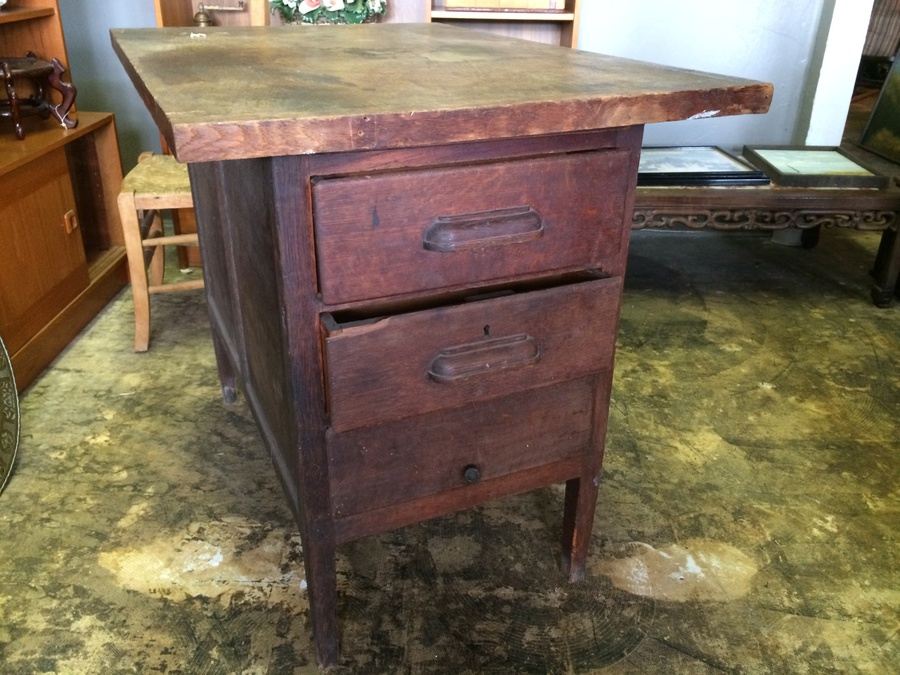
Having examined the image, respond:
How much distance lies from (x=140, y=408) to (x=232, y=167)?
104cm

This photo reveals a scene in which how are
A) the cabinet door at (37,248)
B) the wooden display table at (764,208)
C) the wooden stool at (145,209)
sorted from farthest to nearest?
the wooden display table at (764,208), the wooden stool at (145,209), the cabinet door at (37,248)

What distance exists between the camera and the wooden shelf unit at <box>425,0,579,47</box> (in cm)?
283

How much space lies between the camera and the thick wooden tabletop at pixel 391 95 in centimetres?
78

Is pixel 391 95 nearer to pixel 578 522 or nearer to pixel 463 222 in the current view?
pixel 463 222

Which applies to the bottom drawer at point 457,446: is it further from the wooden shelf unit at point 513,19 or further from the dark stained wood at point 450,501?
the wooden shelf unit at point 513,19

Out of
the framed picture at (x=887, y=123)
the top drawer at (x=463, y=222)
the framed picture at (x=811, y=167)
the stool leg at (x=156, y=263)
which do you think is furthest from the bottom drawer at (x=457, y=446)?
the framed picture at (x=887, y=123)

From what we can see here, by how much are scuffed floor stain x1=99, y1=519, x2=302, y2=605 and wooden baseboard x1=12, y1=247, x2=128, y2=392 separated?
31.2 inches

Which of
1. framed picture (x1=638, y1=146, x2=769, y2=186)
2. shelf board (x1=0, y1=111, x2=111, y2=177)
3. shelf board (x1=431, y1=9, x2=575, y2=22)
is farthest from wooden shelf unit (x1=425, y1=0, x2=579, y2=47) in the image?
shelf board (x1=0, y1=111, x2=111, y2=177)

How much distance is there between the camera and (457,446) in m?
1.13

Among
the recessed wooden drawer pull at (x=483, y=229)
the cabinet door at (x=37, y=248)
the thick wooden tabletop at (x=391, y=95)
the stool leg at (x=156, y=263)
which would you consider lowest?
the stool leg at (x=156, y=263)

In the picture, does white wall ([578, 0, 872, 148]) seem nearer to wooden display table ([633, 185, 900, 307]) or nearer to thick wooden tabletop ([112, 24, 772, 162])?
wooden display table ([633, 185, 900, 307])

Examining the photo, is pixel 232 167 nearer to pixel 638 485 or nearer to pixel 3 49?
pixel 638 485

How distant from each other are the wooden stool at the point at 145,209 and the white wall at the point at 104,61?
900 millimetres

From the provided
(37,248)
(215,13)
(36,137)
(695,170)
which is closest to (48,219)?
(37,248)
